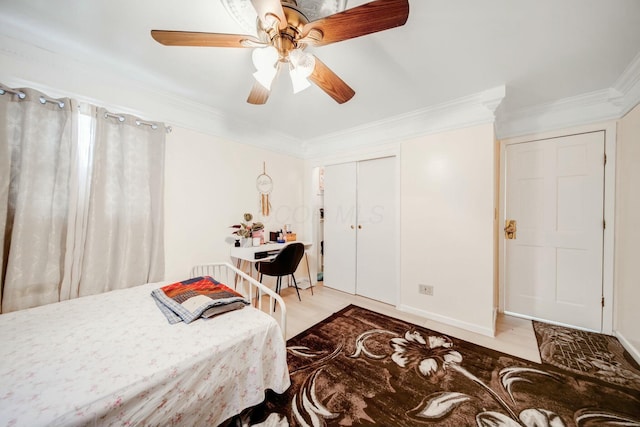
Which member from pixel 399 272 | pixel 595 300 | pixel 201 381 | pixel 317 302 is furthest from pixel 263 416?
pixel 595 300

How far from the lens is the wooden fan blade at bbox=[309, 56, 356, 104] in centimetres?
131

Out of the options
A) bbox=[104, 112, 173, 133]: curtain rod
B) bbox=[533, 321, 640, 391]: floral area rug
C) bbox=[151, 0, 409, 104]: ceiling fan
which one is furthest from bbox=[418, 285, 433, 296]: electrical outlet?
bbox=[104, 112, 173, 133]: curtain rod

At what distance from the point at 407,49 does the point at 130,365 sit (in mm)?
2386

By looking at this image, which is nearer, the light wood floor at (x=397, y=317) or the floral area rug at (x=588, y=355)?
the floral area rug at (x=588, y=355)

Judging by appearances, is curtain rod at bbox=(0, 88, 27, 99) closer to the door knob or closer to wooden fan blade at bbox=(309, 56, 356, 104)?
wooden fan blade at bbox=(309, 56, 356, 104)

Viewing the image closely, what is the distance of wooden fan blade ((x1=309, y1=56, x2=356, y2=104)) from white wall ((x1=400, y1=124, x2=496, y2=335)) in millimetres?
1413

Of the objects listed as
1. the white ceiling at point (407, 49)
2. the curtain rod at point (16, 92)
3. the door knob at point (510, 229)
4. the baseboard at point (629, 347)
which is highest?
the white ceiling at point (407, 49)

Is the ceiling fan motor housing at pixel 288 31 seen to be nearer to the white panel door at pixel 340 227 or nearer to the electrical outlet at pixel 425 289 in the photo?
the white panel door at pixel 340 227

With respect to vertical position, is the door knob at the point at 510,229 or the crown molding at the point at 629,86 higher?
the crown molding at the point at 629,86

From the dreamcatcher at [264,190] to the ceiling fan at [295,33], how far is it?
6.02 ft

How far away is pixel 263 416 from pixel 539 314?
9.96 feet

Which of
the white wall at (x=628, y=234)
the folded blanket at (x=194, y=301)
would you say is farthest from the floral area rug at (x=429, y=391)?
the white wall at (x=628, y=234)

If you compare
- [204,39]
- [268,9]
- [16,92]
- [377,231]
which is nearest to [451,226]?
[377,231]

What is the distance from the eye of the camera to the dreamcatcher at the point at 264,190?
3025mm
